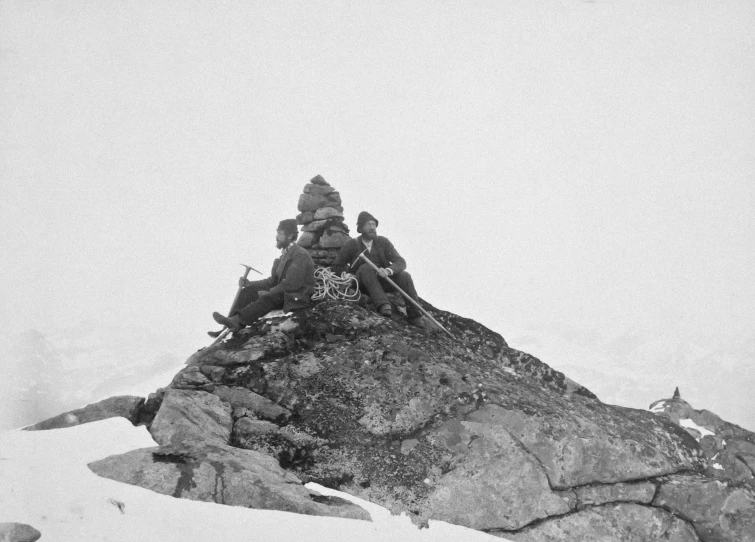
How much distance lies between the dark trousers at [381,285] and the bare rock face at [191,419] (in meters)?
4.15

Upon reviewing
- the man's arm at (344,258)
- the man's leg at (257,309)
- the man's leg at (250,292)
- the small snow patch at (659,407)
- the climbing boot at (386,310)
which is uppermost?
the man's arm at (344,258)

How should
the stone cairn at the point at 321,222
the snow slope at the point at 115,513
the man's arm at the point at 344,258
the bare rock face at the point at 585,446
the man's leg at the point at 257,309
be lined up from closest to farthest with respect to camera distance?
1. the snow slope at the point at 115,513
2. the bare rock face at the point at 585,446
3. the man's leg at the point at 257,309
4. the man's arm at the point at 344,258
5. the stone cairn at the point at 321,222

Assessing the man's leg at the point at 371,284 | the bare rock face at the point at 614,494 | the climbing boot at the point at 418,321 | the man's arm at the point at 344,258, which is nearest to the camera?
the bare rock face at the point at 614,494

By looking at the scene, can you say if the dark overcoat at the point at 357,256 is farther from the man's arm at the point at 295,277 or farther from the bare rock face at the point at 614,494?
the bare rock face at the point at 614,494

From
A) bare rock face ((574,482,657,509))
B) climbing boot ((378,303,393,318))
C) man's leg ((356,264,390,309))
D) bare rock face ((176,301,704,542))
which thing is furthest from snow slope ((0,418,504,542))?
man's leg ((356,264,390,309))

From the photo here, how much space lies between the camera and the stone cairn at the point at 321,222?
13906 mm

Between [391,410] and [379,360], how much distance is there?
1.11 meters

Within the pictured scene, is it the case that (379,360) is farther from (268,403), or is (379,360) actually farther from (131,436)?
(131,436)

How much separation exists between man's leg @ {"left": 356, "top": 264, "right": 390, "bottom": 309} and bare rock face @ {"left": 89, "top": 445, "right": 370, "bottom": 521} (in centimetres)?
523

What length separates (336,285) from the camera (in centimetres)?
1191

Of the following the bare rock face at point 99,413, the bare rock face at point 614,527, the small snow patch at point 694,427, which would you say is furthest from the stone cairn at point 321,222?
the small snow patch at point 694,427

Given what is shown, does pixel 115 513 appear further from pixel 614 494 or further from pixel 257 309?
pixel 614 494

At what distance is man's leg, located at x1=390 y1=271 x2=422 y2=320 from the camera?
12.3 meters

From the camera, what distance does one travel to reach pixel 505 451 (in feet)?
26.2
